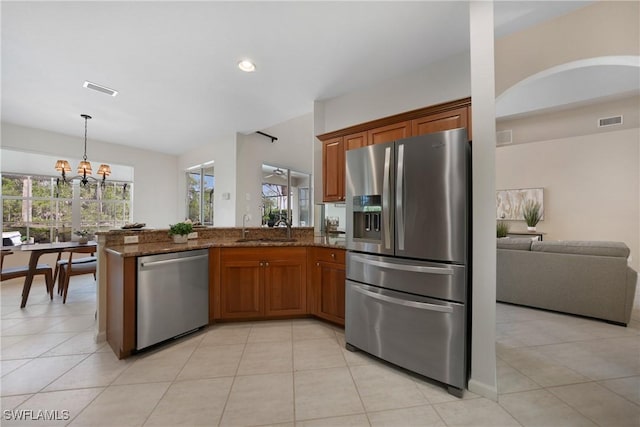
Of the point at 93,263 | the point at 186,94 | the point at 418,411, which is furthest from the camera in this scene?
the point at 93,263

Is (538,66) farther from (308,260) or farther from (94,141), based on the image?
(94,141)

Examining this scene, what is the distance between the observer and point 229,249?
276cm

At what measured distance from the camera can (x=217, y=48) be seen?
246cm

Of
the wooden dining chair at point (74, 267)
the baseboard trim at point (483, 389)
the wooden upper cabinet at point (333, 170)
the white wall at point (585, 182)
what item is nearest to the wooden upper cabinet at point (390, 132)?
the wooden upper cabinet at point (333, 170)

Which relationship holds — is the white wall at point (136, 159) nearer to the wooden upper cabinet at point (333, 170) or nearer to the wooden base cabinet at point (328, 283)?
the wooden upper cabinet at point (333, 170)

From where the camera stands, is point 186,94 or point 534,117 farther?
point 534,117

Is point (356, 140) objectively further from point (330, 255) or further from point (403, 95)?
point (330, 255)

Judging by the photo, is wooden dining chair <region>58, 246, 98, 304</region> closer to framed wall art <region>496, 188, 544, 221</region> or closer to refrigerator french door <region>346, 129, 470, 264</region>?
refrigerator french door <region>346, 129, 470, 264</region>

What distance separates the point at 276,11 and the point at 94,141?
585cm

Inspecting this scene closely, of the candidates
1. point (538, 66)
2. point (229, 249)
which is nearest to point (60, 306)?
point (229, 249)

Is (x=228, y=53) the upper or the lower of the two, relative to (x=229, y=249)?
upper

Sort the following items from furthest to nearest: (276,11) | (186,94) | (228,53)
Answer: (186,94), (228,53), (276,11)

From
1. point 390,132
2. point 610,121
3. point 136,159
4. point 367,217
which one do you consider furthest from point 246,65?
point 610,121

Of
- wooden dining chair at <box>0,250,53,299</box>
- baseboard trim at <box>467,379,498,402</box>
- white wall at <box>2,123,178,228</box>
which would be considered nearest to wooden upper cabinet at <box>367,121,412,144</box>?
baseboard trim at <box>467,379,498,402</box>
